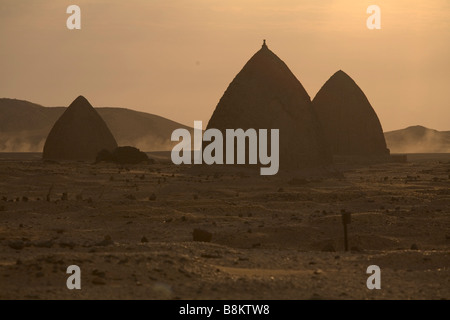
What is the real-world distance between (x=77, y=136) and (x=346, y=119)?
12973 mm

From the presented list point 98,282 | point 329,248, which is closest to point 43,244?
point 98,282

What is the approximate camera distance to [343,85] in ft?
135

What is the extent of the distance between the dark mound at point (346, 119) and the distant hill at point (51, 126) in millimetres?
54213

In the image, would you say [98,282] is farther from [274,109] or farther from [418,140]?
[418,140]

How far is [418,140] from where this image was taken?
107 meters

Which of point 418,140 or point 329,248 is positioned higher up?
point 418,140

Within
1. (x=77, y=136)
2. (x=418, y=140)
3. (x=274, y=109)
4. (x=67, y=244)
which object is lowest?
(x=67, y=244)

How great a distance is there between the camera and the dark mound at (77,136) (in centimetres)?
3681

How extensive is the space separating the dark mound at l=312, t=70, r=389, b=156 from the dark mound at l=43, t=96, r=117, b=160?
35.2 feet

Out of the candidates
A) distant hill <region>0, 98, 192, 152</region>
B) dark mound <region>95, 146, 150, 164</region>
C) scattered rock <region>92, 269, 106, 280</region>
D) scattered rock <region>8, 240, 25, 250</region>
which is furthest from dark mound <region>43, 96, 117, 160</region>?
distant hill <region>0, 98, 192, 152</region>

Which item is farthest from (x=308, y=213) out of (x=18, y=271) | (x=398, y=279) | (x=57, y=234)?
(x=18, y=271)

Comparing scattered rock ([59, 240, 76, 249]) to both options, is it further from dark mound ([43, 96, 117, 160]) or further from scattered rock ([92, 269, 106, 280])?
dark mound ([43, 96, 117, 160])
